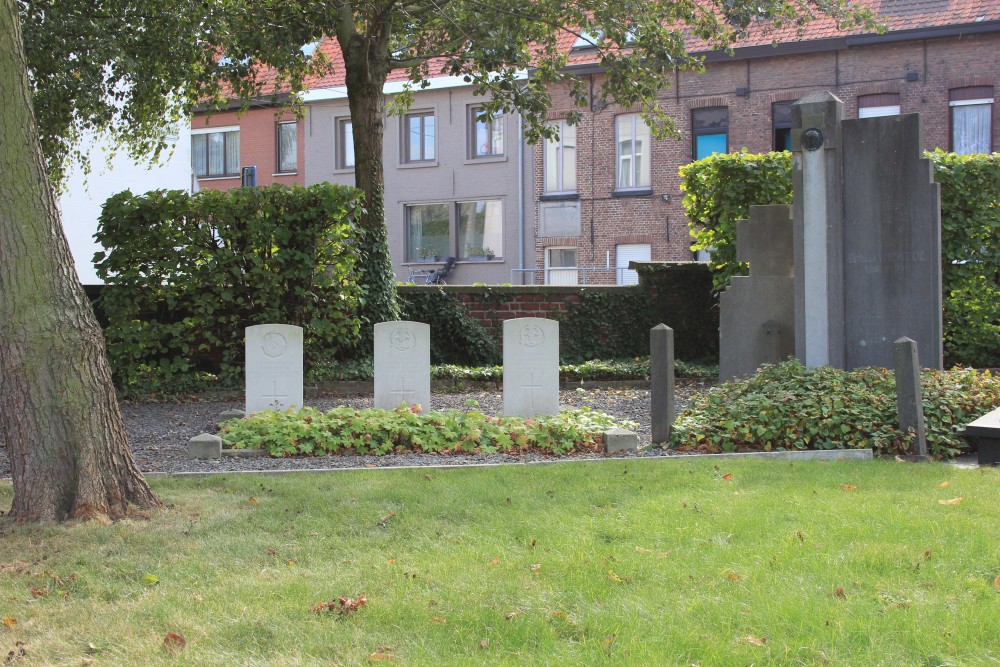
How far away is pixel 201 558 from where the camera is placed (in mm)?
4891

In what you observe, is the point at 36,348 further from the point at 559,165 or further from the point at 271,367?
the point at 559,165

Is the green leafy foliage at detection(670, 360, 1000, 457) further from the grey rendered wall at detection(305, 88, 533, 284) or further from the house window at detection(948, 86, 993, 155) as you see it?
the grey rendered wall at detection(305, 88, 533, 284)

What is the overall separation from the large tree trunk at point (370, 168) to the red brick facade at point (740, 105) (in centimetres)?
1011

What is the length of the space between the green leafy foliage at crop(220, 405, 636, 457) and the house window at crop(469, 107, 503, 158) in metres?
21.8

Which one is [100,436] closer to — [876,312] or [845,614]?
[845,614]

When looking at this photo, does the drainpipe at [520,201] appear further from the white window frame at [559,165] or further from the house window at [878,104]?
the house window at [878,104]

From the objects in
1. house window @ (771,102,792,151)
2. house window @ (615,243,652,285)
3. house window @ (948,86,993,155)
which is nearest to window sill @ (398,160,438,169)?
house window @ (615,243,652,285)

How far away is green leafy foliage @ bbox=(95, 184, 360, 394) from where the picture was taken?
13719mm

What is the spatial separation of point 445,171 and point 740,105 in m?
9.12

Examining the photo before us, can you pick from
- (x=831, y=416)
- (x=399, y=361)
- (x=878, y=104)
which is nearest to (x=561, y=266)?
(x=878, y=104)

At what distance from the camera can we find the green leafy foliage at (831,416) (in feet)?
26.9

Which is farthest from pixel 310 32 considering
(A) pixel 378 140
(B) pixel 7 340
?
(B) pixel 7 340

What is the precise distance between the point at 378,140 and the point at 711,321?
6.28 meters

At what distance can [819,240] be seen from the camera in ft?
35.3
